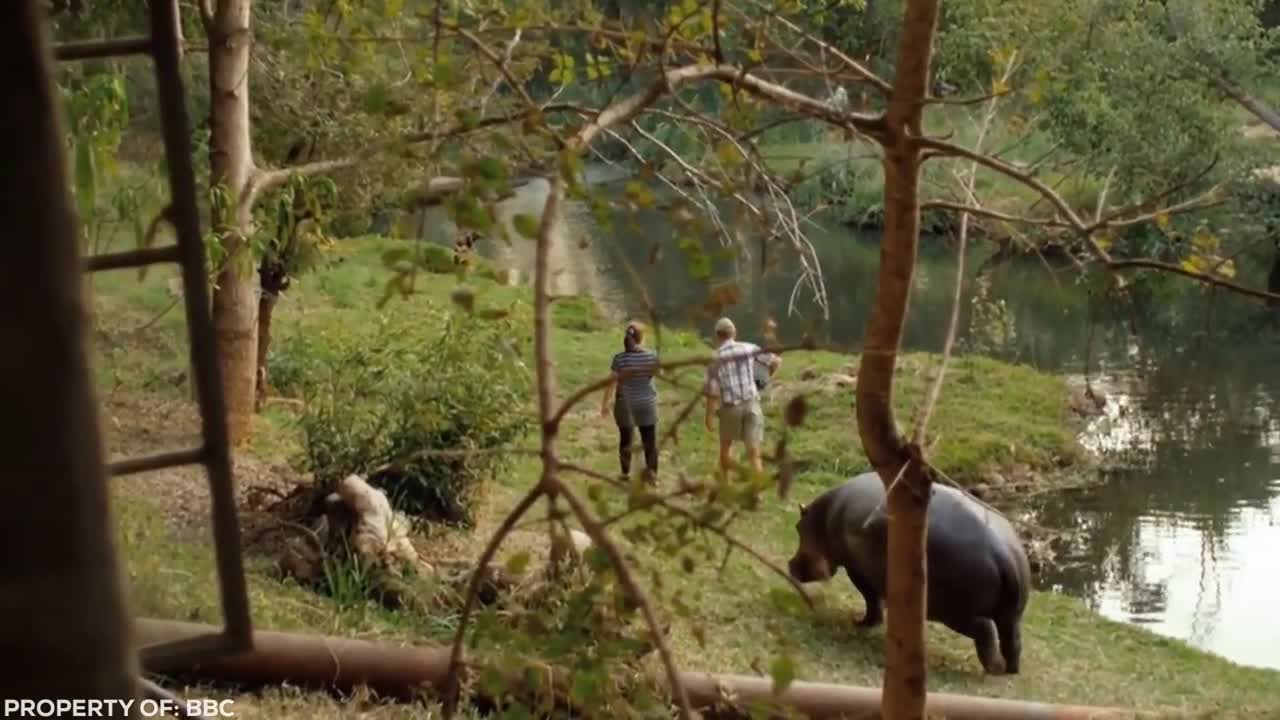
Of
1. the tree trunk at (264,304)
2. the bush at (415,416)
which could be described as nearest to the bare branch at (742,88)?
the bush at (415,416)

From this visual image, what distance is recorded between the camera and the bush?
8.38m

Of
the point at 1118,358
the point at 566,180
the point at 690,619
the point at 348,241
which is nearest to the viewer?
the point at 566,180

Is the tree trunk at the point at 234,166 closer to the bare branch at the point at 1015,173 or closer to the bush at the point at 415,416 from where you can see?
the bush at the point at 415,416

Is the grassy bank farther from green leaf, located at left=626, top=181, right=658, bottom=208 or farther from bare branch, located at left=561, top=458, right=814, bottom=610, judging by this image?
green leaf, located at left=626, top=181, right=658, bottom=208

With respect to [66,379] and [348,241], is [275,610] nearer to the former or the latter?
[66,379]

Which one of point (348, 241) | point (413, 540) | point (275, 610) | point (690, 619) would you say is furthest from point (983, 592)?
point (348, 241)

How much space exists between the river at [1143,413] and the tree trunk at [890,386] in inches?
37.1

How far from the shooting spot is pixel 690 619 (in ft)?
8.23

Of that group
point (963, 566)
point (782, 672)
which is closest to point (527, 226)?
point (782, 672)

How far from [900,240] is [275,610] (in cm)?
424

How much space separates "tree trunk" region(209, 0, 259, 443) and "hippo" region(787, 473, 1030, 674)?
3411mm

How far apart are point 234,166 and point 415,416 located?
233cm

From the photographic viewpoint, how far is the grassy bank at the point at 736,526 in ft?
11.1

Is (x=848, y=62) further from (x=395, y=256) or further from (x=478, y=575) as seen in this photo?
(x=478, y=575)
